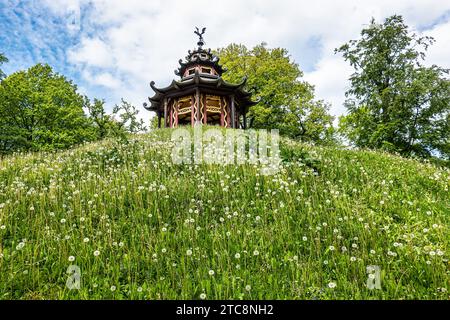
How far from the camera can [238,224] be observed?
5098mm

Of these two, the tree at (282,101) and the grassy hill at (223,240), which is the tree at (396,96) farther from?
the grassy hill at (223,240)

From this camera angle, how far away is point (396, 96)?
2300cm

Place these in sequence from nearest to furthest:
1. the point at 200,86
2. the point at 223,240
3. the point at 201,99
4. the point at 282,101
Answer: the point at 223,240, the point at 200,86, the point at 201,99, the point at 282,101

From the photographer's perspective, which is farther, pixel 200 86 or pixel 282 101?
pixel 282 101

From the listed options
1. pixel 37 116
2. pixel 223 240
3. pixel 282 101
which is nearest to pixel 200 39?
pixel 282 101

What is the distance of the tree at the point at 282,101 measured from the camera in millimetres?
30969

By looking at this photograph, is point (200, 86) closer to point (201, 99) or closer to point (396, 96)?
point (201, 99)

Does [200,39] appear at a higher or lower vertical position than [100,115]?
higher

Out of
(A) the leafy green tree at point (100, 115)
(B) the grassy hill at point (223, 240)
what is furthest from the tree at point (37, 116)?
(B) the grassy hill at point (223, 240)

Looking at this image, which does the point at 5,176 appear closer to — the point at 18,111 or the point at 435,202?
the point at 435,202

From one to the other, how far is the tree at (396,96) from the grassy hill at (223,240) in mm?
18321

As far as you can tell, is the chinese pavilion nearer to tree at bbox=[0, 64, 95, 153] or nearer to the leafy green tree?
the leafy green tree

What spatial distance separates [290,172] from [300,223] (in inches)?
98.3

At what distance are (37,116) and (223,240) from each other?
32.1 meters
